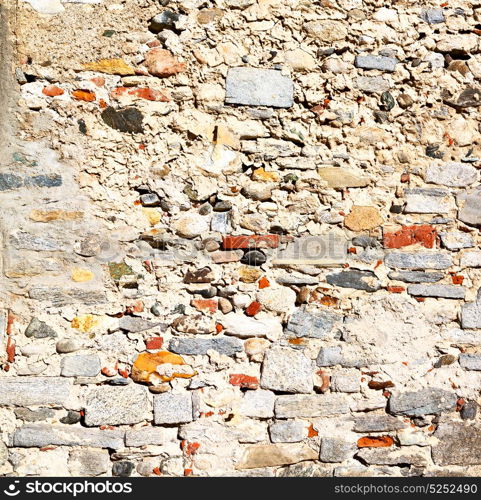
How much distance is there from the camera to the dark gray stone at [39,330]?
98.5 inches

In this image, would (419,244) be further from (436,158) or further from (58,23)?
(58,23)

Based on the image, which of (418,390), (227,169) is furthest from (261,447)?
(227,169)

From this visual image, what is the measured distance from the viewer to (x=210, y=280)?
2.63m

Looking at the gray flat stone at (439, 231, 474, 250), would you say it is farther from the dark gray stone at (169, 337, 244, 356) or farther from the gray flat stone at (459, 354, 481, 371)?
the dark gray stone at (169, 337, 244, 356)

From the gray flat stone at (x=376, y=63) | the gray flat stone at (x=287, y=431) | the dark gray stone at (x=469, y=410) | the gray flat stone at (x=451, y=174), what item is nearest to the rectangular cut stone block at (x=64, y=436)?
the gray flat stone at (x=287, y=431)

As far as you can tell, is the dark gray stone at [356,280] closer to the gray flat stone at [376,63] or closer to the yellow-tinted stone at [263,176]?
the yellow-tinted stone at [263,176]

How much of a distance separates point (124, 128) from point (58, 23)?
20.7 inches

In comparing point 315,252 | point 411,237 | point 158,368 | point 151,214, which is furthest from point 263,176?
point 158,368

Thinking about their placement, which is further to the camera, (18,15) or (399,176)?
(399,176)

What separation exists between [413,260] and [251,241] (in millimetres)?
739

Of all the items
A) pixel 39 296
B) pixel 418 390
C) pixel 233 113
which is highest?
pixel 233 113

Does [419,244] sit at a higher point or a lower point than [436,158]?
lower

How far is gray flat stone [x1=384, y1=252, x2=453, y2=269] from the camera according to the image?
2738 millimetres

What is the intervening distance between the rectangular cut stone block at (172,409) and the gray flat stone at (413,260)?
108 centimetres
